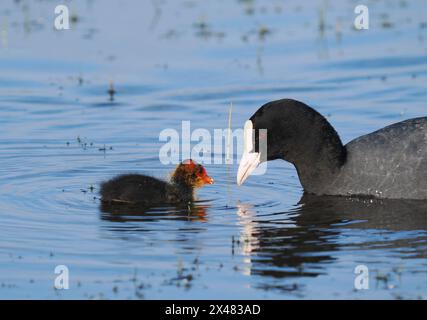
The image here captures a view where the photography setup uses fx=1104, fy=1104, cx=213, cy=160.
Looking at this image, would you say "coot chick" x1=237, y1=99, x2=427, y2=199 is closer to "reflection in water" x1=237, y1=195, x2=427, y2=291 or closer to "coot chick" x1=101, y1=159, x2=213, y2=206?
"reflection in water" x1=237, y1=195, x2=427, y2=291

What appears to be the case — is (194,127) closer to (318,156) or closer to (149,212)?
(318,156)

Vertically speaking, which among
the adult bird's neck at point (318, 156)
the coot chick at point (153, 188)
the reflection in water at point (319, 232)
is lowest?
the reflection in water at point (319, 232)

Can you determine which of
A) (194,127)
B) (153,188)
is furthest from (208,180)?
(194,127)

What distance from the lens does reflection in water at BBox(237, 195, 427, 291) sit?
765 centimetres

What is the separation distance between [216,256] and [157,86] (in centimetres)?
700

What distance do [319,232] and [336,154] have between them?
1368 mm

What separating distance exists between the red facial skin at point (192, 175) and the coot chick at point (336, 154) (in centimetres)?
32

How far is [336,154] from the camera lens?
32.0 ft

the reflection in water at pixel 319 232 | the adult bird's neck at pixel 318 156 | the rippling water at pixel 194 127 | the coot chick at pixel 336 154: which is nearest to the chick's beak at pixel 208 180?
the rippling water at pixel 194 127

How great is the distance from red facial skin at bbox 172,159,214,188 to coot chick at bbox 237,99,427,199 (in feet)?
1.04

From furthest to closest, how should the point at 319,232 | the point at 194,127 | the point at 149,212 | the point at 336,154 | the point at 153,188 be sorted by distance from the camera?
the point at 194,127
the point at 336,154
the point at 153,188
the point at 149,212
the point at 319,232

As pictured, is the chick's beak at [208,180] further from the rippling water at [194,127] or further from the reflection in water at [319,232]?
the reflection in water at [319,232]

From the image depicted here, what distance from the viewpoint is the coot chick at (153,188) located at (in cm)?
955

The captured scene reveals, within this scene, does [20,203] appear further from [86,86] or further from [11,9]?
[11,9]
